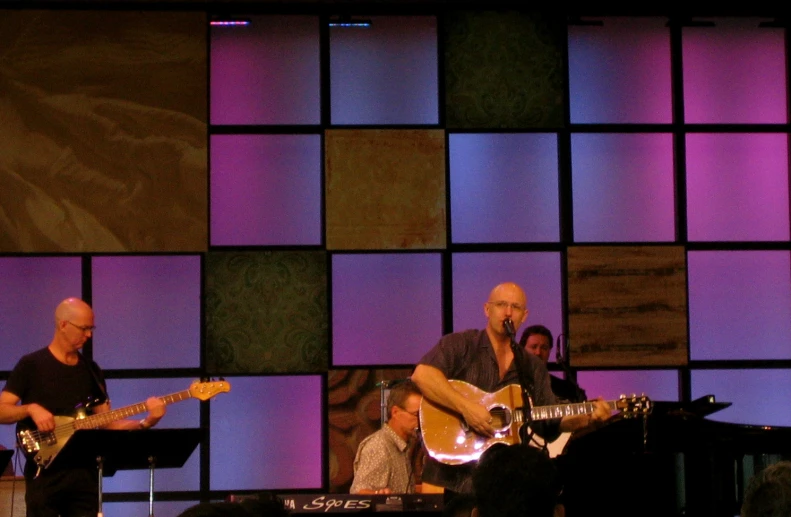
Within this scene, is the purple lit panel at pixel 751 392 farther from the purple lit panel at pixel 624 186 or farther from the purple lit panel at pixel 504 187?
the purple lit panel at pixel 504 187

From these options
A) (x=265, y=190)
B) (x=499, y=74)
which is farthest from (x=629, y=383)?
(x=265, y=190)

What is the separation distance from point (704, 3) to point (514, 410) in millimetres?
3676

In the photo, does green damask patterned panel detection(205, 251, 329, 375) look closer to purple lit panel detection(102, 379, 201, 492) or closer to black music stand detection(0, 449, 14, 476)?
purple lit panel detection(102, 379, 201, 492)

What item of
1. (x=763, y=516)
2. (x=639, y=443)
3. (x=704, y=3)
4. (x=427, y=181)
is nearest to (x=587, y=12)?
(x=704, y=3)

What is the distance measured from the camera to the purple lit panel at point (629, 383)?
7191mm

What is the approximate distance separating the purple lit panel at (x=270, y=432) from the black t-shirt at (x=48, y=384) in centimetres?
161

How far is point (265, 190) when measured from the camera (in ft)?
23.6

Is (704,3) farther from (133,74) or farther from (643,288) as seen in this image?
(133,74)

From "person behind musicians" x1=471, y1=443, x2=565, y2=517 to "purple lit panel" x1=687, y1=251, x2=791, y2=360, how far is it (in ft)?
17.5

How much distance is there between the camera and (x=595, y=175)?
7.39 meters

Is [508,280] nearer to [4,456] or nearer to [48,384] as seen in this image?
[48,384]

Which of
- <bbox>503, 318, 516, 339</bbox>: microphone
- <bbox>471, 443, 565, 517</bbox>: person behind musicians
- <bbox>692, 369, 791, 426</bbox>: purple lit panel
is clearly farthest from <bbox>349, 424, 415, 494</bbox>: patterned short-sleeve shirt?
<bbox>471, 443, 565, 517</bbox>: person behind musicians

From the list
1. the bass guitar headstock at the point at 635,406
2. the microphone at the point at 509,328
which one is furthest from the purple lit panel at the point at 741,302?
the microphone at the point at 509,328

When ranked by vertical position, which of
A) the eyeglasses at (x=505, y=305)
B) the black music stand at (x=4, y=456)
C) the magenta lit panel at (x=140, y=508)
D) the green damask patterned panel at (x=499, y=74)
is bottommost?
the magenta lit panel at (x=140, y=508)
